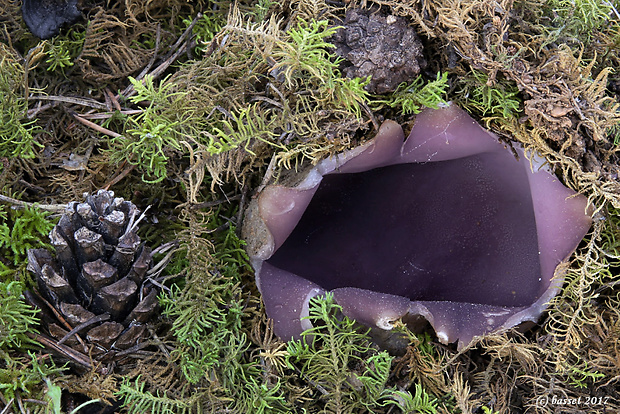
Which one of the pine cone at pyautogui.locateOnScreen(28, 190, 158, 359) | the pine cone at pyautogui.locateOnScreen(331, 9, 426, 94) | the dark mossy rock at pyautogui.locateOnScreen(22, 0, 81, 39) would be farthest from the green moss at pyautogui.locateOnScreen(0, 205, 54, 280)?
the pine cone at pyautogui.locateOnScreen(331, 9, 426, 94)

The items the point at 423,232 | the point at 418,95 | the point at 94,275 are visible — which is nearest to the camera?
the point at 94,275

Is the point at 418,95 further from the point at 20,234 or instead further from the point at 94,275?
the point at 20,234

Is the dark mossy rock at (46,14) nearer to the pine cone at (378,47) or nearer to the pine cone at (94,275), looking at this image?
the pine cone at (94,275)

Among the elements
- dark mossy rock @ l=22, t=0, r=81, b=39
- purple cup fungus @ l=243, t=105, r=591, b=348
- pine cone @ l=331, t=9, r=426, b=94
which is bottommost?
purple cup fungus @ l=243, t=105, r=591, b=348

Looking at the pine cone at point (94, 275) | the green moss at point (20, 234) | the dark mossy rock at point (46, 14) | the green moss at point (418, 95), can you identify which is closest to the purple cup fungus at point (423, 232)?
the green moss at point (418, 95)

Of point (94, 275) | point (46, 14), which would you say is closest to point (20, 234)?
point (94, 275)

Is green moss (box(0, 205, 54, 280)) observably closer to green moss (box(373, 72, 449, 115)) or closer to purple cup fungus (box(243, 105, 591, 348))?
purple cup fungus (box(243, 105, 591, 348))
